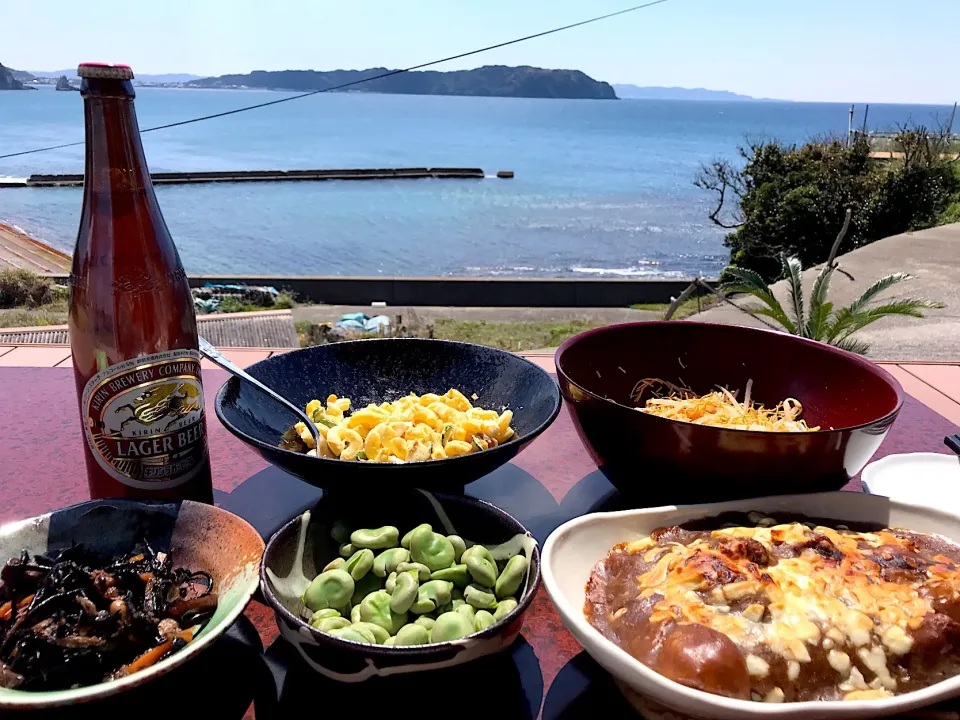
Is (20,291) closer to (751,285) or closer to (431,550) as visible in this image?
(751,285)

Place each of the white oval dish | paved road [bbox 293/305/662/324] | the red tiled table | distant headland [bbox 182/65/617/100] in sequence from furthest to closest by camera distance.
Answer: distant headland [bbox 182/65/617/100]
paved road [bbox 293/305/662/324]
the red tiled table
the white oval dish

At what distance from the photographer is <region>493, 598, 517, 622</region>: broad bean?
0.83 metres

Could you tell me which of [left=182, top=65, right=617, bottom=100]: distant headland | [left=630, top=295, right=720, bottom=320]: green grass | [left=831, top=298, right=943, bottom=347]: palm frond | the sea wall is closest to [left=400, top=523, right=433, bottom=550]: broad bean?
[left=831, top=298, right=943, bottom=347]: palm frond

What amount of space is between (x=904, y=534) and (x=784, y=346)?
562 millimetres

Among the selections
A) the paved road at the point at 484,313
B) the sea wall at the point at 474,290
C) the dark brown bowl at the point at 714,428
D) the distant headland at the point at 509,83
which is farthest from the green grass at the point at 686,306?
the distant headland at the point at 509,83

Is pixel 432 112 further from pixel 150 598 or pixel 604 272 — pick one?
pixel 150 598

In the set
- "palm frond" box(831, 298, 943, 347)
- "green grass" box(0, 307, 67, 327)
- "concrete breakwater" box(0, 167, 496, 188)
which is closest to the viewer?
"palm frond" box(831, 298, 943, 347)

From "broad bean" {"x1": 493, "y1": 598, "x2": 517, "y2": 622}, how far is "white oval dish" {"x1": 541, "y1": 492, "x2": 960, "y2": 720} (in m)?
0.04

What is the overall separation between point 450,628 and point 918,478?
966mm

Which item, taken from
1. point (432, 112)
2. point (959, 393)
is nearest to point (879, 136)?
point (959, 393)

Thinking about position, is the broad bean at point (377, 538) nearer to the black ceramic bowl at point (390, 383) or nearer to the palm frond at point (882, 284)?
the black ceramic bowl at point (390, 383)

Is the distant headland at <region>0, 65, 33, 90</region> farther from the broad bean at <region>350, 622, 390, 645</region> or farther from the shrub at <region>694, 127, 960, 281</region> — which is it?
the broad bean at <region>350, 622, 390, 645</region>

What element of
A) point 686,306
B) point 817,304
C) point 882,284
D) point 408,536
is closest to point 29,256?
point 686,306

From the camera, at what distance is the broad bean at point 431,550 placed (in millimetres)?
913
